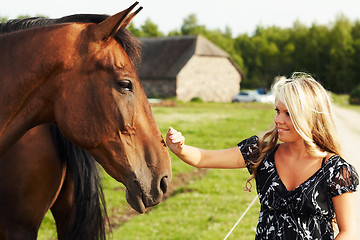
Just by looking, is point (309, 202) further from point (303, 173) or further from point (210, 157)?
point (210, 157)

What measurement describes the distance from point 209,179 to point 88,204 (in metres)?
5.78

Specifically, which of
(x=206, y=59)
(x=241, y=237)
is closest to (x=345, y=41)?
(x=206, y=59)

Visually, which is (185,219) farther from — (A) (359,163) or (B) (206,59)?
(B) (206,59)

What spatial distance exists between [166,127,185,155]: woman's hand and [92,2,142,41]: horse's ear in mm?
704

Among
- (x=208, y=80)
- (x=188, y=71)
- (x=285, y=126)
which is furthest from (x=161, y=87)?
(x=285, y=126)

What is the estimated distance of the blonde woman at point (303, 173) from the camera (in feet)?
7.77

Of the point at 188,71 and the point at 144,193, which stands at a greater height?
the point at 144,193

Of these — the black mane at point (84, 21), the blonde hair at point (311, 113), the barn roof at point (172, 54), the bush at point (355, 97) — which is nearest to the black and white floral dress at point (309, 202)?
the blonde hair at point (311, 113)

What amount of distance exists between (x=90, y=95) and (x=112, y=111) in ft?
0.49

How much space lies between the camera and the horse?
2.36 metres

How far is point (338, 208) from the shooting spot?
2.34m

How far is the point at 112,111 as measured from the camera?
236 centimetres

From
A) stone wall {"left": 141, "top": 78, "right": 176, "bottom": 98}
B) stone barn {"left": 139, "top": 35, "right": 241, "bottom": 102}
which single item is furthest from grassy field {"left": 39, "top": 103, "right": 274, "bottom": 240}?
stone barn {"left": 139, "top": 35, "right": 241, "bottom": 102}

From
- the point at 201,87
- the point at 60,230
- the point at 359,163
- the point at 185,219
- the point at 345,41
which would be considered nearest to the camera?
the point at 60,230
